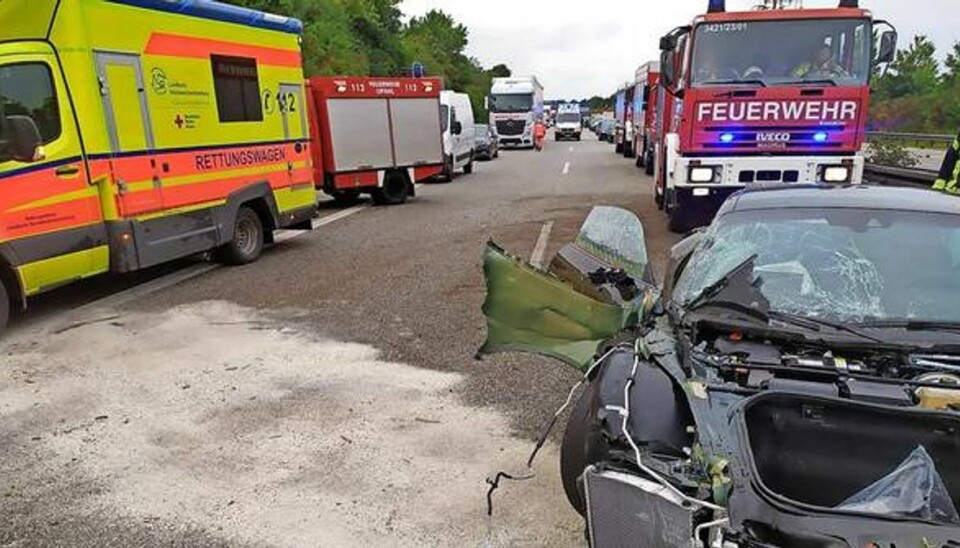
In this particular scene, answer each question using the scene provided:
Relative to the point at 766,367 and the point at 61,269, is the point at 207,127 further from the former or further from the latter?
the point at 766,367

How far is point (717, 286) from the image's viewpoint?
3605 millimetres

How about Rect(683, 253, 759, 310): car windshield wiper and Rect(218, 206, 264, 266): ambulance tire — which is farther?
Rect(218, 206, 264, 266): ambulance tire

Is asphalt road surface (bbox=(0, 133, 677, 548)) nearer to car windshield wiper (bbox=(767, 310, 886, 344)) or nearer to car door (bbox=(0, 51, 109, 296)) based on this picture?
car door (bbox=(0, 51, 109, 296))

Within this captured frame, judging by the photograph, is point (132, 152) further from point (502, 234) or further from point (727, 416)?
point (727, 416)

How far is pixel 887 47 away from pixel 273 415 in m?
8.39

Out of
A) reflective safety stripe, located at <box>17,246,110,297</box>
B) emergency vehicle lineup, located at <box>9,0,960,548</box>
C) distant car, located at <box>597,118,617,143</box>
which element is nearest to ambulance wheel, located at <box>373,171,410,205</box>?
emergency vehicle lineup, located at <box>9,0,960,548</box>

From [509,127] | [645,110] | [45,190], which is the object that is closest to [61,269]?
[45,190]

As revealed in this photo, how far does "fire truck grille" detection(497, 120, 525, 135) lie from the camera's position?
36.4 m

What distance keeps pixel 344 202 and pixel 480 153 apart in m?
14.7

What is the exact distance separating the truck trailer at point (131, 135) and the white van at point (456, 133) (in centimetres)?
994

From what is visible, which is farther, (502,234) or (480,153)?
(480,153)

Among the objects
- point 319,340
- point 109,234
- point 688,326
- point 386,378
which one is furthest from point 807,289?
point 109,234

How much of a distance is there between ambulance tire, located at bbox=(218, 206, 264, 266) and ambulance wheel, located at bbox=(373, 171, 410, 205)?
6173mm

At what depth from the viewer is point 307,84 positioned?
1483cm
